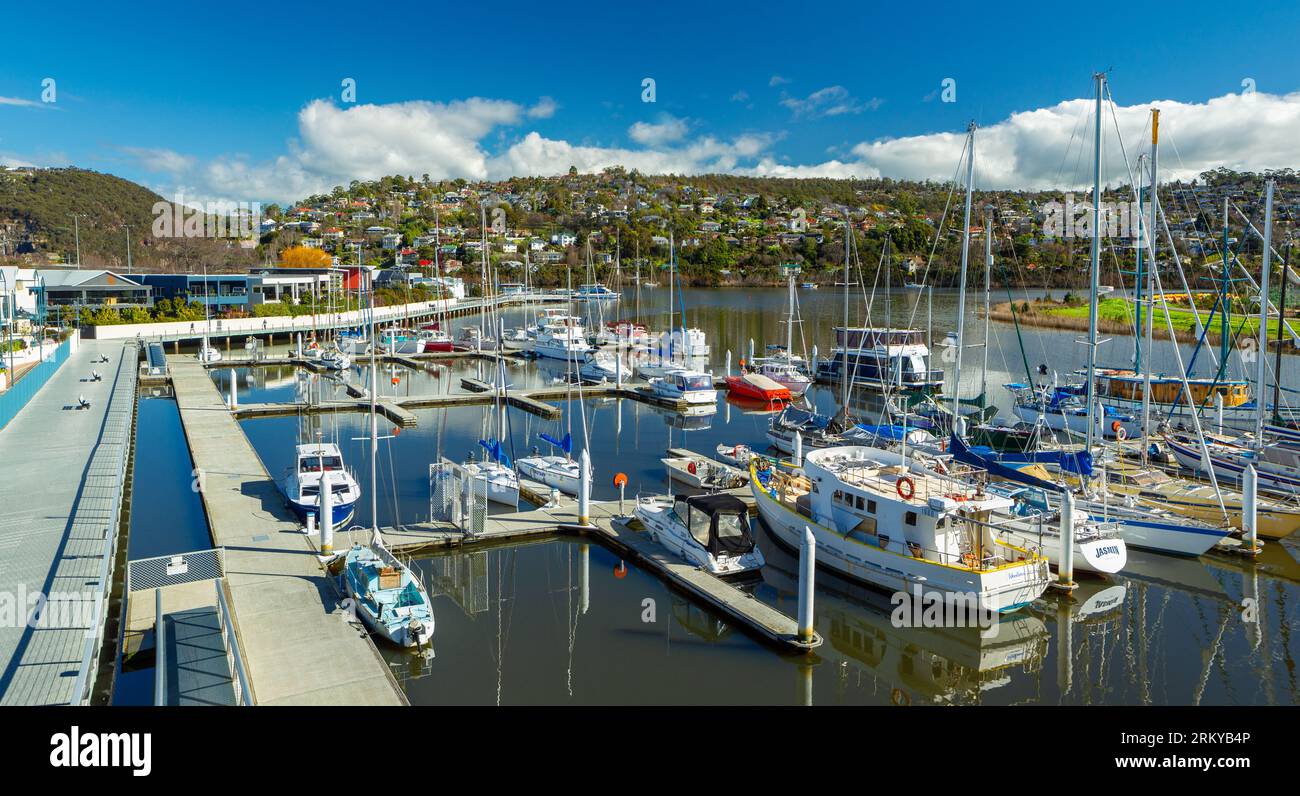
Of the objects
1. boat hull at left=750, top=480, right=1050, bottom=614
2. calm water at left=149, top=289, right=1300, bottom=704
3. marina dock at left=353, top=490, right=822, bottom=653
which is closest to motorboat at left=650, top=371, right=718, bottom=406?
marina dock at left=353, top=490, right=822, bottom=653

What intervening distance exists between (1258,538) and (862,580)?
10.6m

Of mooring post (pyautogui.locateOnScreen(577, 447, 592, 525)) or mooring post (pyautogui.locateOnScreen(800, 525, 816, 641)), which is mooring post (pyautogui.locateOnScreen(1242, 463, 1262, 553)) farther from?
mooring post (pyautogui.locateOnScreen(577, 447, 592, 525))

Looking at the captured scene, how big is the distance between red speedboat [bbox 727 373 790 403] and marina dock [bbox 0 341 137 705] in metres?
27.2

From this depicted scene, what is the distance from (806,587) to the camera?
14711 millimetres

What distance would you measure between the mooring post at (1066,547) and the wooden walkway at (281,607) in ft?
44.0

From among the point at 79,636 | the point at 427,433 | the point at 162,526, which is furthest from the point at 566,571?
the point at 427,433

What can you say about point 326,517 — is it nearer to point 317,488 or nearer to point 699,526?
point 317,488

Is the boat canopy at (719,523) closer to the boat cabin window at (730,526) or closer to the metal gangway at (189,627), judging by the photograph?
the boat cabin window at (730,526)

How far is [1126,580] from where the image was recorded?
1873 centimetres

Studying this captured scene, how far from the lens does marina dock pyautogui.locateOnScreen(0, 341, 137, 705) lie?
34.8 ft

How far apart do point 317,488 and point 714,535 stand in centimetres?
1005
